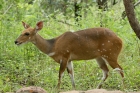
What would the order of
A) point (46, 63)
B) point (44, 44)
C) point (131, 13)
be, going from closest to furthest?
point (131, 13) → point (44, 44) → point (46, 63)

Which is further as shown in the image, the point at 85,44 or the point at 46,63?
the point at 46,63

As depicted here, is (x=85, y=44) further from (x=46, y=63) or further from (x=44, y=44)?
(x=46, y=63)

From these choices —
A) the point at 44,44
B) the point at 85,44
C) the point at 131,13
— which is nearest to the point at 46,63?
the point at 44,44

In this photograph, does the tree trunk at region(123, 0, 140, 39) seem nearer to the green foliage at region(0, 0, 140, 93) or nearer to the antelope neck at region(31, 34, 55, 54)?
the green foliage at region(0, 0, 140, 93)

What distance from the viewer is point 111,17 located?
42.3ft

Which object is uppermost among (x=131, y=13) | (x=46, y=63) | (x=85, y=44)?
(x=131, y=13)

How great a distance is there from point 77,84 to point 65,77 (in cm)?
67

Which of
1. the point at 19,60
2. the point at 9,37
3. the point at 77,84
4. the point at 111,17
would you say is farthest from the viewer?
the point at 111,17

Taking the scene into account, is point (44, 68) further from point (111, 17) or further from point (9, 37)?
point (111, 17)

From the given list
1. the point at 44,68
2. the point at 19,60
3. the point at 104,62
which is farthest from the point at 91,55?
the point at 19,60

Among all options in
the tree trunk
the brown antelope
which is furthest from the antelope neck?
the tree trunk

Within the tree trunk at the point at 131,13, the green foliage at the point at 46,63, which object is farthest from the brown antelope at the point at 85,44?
the tree trunk at the point at 131,13

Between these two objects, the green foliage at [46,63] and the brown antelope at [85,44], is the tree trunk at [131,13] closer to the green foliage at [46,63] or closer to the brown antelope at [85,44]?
the green foliage at [46,63]

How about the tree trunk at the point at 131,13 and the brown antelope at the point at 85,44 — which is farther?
the brown antelope at the point at 85,44
